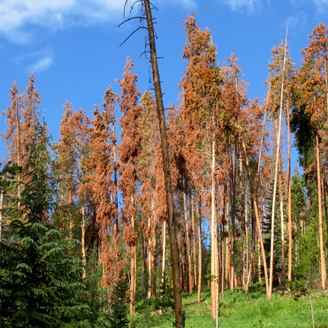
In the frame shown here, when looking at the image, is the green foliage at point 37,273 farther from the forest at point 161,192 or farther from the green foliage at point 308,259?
the green foliage at point 308,259

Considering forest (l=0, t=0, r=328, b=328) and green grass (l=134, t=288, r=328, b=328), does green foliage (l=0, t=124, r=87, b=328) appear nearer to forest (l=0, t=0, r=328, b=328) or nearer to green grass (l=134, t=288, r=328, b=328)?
forest (l=0, t=0, r=328, b=328)

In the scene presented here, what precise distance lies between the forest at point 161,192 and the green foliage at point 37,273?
1.4 inches

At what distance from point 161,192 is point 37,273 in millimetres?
14228

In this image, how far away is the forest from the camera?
1073cm

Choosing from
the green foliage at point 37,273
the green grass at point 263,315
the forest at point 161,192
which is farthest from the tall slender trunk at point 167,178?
the green grass at point 263,315

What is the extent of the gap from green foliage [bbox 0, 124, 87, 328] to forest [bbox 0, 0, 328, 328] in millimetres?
35

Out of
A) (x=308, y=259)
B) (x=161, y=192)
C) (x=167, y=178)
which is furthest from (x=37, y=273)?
(x=161, y=192)

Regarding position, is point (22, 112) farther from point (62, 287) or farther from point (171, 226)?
point (171, 226)

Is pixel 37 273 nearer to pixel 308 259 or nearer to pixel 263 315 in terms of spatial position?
pixel 263 315

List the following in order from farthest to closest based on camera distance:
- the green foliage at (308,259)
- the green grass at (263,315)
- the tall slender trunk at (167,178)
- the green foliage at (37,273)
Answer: the green foliage at (308,259)
the green grass at (263,315)
the green foliage at (37,273)
the tall slender trunk at (167,178)

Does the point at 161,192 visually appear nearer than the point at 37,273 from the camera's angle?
No

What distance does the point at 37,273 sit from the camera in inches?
424

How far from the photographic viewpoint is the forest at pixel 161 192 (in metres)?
10.7

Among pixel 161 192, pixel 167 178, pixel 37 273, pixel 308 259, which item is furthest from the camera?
pixel 161 192
